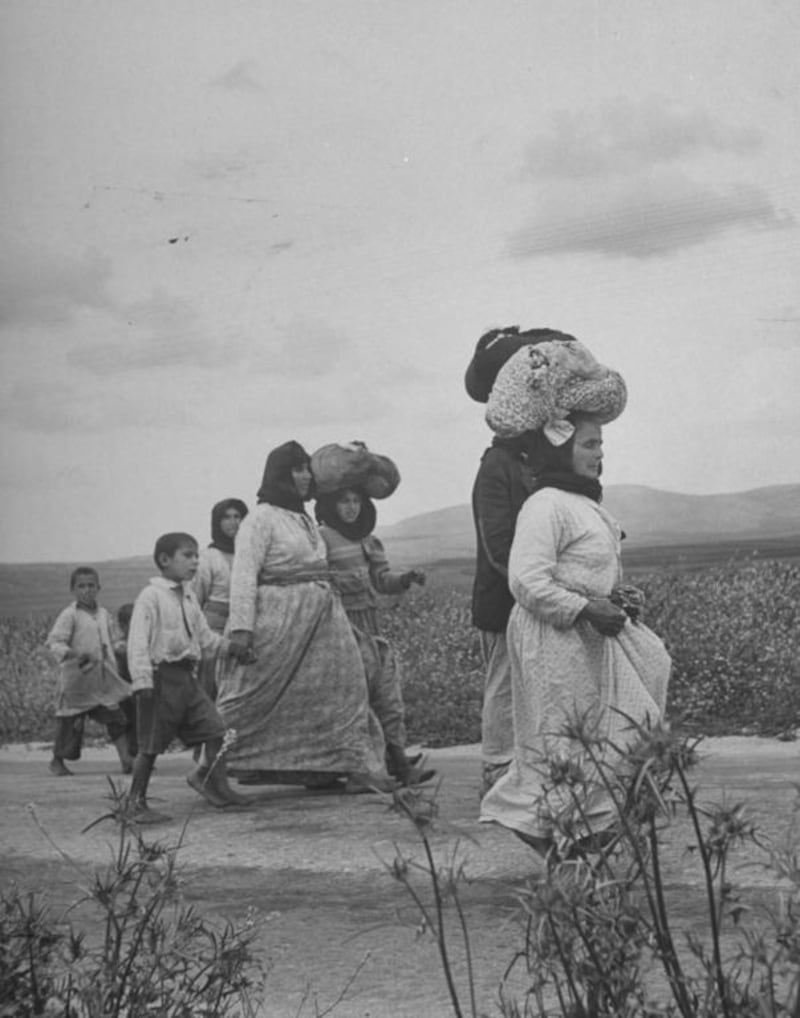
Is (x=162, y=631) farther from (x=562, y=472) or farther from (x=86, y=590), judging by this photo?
(x=562, y=472)

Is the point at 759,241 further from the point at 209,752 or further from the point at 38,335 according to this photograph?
the point at 209,752

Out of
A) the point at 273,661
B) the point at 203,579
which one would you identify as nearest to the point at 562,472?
the point at 203,579

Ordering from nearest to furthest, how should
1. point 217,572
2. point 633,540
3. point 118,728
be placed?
point 633,540 → point 118,728 → point 217,572

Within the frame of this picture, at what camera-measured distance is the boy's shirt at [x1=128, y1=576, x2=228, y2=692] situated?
554cm

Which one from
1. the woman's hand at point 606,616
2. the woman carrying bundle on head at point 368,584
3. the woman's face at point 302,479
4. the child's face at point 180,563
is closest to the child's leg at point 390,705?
the woman carrying bundle on head at point 368,584

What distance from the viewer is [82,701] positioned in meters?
5.47

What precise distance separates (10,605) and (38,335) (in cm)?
76

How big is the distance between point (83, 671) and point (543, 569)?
5.38 feet

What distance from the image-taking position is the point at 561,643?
14.6 ft

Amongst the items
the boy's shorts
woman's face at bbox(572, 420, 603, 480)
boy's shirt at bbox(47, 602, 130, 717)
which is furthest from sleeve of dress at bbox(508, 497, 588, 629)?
the boy's shorts

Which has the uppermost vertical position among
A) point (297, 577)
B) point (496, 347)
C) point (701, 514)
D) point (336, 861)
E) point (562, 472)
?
point (496, 347)

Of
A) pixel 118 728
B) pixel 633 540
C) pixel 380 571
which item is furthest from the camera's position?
pixel 118 728

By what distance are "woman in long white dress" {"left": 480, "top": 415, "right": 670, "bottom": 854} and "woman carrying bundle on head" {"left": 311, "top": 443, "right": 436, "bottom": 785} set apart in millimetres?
828

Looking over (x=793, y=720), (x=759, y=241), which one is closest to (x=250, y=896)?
(x=793, y=720)
